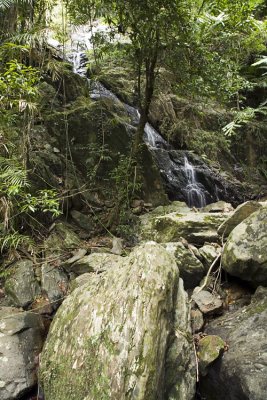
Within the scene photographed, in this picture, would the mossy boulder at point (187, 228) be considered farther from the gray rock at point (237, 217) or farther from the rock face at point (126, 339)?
the rock face at point (126, 339)

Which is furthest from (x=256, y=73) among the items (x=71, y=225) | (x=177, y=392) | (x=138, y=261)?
(x=177, y=392)

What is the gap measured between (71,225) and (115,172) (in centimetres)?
126

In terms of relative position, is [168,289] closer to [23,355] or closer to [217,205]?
[23,355]

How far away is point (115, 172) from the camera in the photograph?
5.83 metres

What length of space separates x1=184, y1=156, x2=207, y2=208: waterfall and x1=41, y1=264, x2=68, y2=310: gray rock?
4.04 m

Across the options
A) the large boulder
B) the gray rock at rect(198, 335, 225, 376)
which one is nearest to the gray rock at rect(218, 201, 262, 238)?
the large boulder

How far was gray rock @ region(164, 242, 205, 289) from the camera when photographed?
13.6 feet

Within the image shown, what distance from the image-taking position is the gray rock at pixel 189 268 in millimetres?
4145

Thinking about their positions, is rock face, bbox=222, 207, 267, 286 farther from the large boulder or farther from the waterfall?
the waterfall

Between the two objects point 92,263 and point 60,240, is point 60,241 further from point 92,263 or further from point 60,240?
point 92,263

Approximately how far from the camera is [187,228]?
477cm

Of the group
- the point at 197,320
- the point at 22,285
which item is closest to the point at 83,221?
the point at 22,285

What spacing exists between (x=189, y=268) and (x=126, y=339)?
1855 millimetres

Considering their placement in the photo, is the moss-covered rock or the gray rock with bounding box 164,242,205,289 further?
the moss-covered rock
